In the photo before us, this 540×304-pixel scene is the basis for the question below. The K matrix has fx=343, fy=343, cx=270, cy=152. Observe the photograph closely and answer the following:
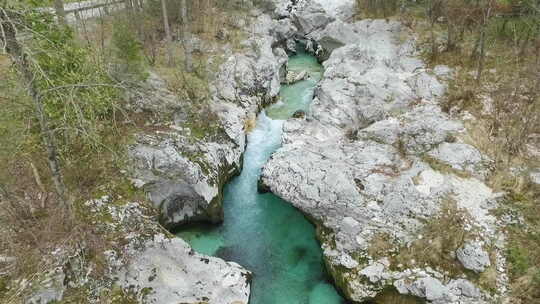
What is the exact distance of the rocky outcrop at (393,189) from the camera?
1006cm

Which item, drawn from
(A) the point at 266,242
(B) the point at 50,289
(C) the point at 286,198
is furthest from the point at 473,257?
(B) the point at 50,289

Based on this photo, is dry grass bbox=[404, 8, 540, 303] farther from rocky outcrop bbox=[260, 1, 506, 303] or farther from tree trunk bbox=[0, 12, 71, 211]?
tree trunk bbox=[0, 12, 71, 211]

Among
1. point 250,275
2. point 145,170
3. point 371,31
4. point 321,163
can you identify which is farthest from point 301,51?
point 250,275

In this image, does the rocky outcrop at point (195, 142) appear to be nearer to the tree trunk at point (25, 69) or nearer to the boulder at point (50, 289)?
the tree trunk at point (25, 69)

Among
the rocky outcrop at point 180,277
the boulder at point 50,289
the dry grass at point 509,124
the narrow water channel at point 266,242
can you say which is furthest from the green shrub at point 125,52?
the dry grass at point 509,124

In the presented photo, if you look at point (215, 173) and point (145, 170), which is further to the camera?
point (215, 173)

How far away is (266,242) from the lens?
12750 millimetres

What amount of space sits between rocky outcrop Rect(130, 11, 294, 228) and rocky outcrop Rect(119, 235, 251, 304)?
86.7 inches

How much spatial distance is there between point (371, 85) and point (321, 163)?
6095 mm

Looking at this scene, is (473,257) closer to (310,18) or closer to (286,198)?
(286,198)

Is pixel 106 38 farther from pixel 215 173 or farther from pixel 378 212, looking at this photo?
pixel 378 212

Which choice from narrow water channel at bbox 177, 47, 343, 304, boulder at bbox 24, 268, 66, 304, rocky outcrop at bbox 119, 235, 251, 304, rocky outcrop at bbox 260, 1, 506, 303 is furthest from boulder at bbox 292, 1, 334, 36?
boulder at bbox 24, 268, 66, 304

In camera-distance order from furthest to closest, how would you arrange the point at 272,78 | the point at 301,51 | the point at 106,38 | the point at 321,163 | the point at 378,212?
the point at 301,51 → the point at 272,78 → the point at 106,38 → the point at 321,163 → the point at 378,212

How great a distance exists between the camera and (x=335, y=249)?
11.4 metres
